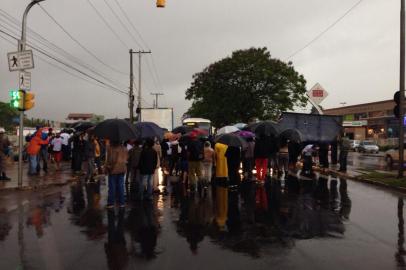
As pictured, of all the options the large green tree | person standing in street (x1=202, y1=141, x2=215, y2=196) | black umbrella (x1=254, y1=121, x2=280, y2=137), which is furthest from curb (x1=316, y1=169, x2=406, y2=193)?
the large green tree

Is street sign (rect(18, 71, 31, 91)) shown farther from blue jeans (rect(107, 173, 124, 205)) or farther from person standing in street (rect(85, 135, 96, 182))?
blue jeans (rect(107, 173, 124, 205))

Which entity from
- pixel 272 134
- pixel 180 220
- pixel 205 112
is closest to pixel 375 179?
pixel 272 134

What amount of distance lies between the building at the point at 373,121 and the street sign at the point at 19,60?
55897mm

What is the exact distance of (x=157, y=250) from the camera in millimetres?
7309

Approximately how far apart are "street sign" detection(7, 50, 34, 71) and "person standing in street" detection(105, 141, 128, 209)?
18.2 ft

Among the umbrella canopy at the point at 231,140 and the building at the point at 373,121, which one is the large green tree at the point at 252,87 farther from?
the umbrella canopy at the point at 231,140

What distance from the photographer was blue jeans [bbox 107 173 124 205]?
11.3 m

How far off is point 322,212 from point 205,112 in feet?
141

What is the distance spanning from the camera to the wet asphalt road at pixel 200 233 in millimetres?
6703

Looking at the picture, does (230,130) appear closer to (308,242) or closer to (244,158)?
(244,158)

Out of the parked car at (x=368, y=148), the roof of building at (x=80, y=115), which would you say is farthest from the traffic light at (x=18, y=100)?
the roof of building at (x=80, y=115)

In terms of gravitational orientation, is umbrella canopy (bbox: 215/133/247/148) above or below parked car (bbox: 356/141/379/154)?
above

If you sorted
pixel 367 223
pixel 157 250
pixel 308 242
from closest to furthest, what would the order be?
1. pixel 157 250
2. pixel 308 242
3. pixel 367 223

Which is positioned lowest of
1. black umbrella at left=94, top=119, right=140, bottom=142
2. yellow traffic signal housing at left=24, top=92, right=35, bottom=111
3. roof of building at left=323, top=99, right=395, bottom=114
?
black umbrella at left=94, top=119, right=140, bottom=142
